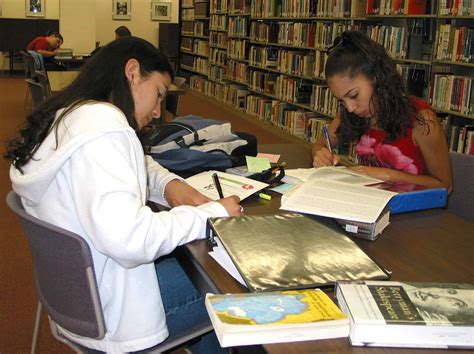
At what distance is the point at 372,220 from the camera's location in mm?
1230

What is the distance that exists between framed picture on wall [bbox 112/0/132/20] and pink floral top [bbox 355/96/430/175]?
10333mm

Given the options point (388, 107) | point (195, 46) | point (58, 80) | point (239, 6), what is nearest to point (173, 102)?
point (58, 80)

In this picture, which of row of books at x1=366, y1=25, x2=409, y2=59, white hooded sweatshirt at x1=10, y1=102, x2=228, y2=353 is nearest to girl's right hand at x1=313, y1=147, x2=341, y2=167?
white hooded sweatshirt at x1=10, y1=102, x2=228, y2=353

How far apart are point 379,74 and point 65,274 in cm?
130

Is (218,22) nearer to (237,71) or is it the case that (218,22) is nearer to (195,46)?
(237,71)

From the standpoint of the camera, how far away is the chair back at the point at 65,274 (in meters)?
1.12

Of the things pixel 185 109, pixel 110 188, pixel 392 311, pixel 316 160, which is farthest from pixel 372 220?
pixel 185 109

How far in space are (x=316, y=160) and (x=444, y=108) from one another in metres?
2.25

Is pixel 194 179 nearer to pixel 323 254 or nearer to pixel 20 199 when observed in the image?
pixel 20 199

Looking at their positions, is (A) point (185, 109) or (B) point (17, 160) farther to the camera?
(A) point (185, 109)

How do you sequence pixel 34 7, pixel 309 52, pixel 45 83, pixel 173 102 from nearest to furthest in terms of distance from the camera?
1. pixel 173 102
2. pixel 45 83
3. pixel 309 52
4. pixel 34 7

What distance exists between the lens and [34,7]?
11.1m

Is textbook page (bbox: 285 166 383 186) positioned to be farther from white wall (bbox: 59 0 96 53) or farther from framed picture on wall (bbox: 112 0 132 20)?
framed picture on wall (bbox: 112 0 132 20)

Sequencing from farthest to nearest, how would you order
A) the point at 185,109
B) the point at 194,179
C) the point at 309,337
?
the point at 185,109
the point at 194,179
the point at 309,337
